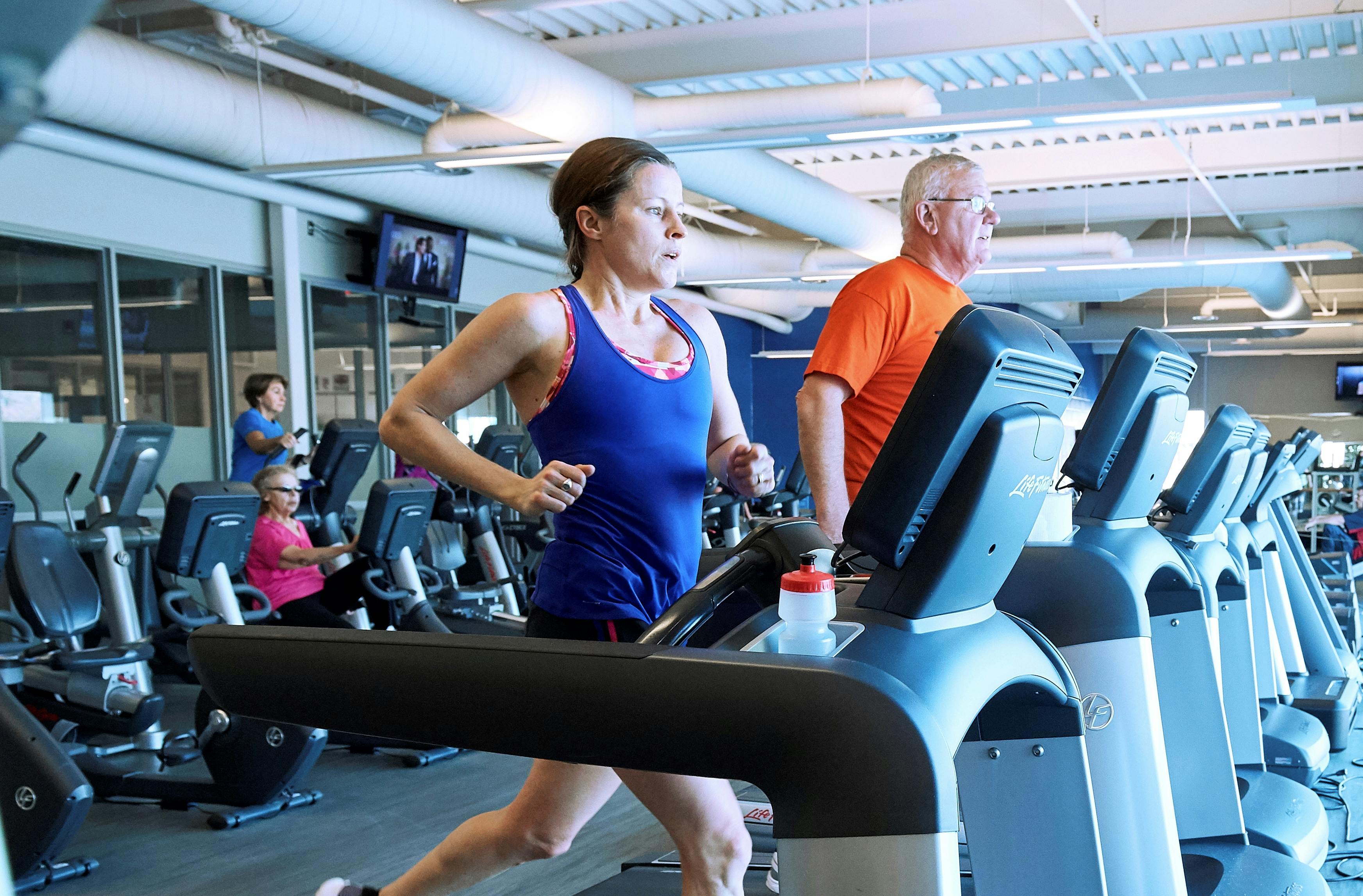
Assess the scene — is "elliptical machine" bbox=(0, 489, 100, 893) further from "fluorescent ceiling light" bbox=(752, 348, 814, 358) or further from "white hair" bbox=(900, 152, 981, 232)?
"fluorescent ceiling light" bbox=(752, 348, 814, 358)

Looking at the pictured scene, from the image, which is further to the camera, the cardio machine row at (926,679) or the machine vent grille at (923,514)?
the machine vent grille at (923,514)

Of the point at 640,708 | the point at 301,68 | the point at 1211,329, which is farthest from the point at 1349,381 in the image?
the point at 640,708

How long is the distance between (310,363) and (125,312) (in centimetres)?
136

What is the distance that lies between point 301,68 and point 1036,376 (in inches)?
252

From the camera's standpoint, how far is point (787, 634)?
1049mm

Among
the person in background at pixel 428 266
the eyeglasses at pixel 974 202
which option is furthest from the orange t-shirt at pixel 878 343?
the person in background at pixel 428 266

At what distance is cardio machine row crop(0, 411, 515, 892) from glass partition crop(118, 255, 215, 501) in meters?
2.65

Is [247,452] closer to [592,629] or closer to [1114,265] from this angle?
[592,629]

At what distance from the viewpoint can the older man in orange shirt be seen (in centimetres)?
216

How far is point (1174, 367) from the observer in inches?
79.6

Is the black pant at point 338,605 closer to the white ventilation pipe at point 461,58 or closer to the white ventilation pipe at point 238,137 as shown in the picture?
the white ventilation pipe at point 461,58

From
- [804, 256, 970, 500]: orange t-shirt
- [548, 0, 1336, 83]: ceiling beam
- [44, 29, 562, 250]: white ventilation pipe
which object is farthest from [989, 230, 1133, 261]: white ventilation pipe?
[804, 256, 970, 500]: orange t-shirt

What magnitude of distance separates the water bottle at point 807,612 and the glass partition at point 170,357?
6.30 meters

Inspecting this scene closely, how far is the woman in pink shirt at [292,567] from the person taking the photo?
14.4 feet
